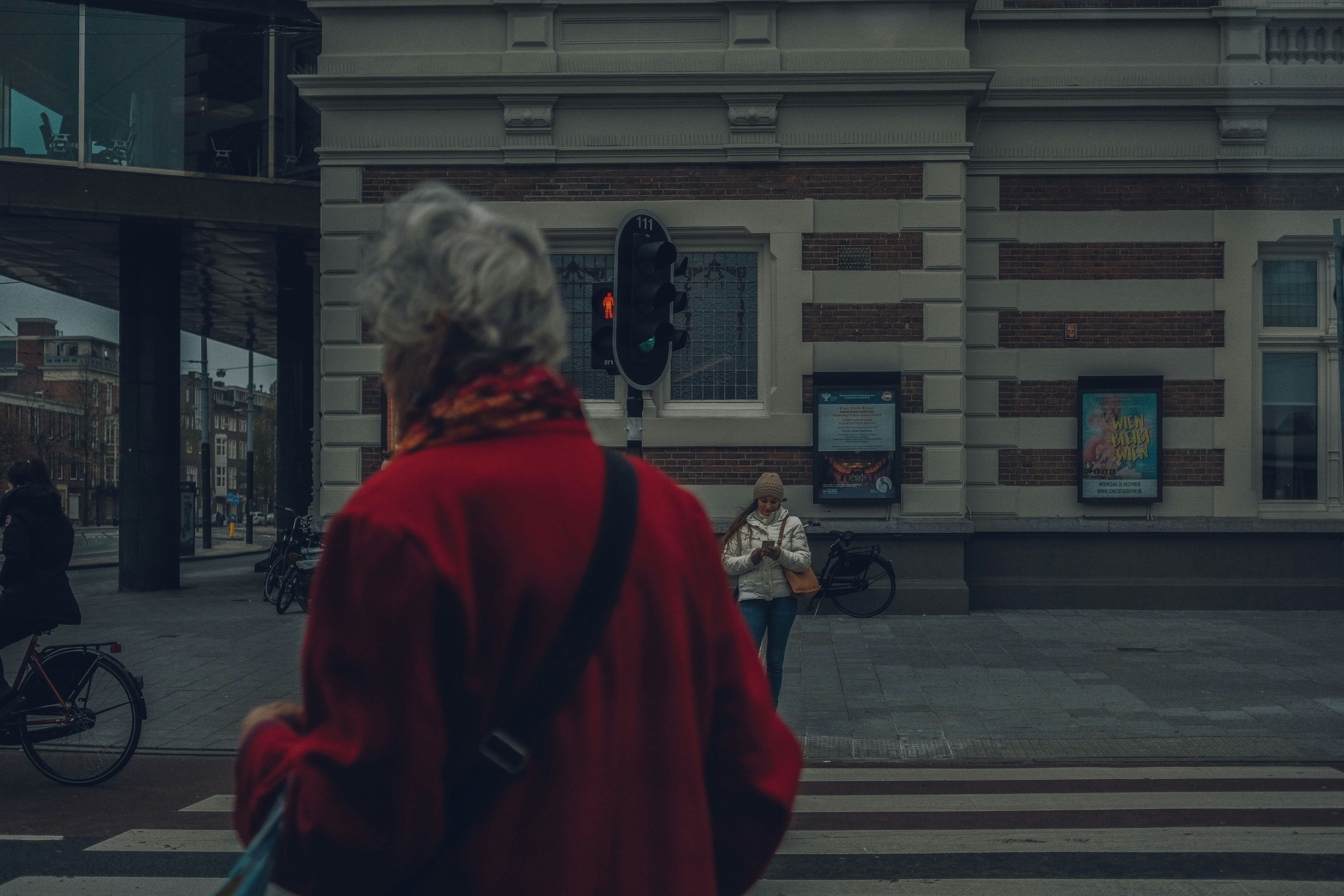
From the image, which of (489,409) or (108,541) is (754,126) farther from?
(108,541)

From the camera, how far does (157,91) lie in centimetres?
1656

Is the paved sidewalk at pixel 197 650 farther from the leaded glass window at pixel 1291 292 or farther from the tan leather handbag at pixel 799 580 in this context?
the leaded glass window at pixel 1291 292

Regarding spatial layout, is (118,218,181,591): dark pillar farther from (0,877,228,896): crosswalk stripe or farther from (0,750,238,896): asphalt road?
(0,877,228,896): crosswalk stripe

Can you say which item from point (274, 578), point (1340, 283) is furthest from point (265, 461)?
point (1340, 283)

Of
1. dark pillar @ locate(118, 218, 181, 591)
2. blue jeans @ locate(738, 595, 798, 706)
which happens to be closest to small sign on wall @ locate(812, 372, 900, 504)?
blue jeans @ locate(738, 595, 798, 706)

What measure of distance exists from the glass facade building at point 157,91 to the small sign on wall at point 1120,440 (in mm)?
10883

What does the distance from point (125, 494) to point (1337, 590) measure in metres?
15.6

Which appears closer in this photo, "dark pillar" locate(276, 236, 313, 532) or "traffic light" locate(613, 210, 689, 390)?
"traffic light" locate(613, 210, 689, 390)

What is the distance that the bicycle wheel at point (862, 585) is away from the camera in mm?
12852

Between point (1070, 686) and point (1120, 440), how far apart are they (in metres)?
5.01

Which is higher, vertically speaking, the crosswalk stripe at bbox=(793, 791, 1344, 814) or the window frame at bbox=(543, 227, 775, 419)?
the window frame at bbox=(543, 227, 775, 419)

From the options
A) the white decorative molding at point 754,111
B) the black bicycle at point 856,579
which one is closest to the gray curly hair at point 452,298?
the black bicycle at point 856,579

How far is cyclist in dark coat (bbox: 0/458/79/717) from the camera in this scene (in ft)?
21.0

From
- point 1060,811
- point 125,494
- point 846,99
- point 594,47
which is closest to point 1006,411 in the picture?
point 846,99
